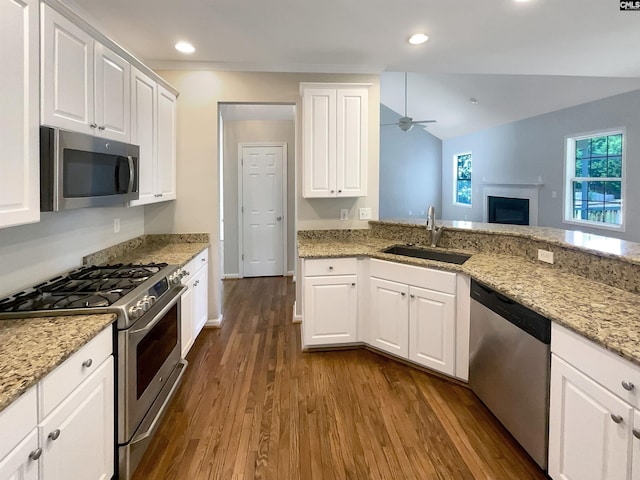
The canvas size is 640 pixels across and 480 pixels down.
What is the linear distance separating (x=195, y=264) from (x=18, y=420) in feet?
7.23

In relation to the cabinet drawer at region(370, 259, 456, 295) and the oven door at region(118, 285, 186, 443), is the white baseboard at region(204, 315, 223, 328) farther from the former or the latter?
the cabinet drawer at region(370, 259, 456, 295)

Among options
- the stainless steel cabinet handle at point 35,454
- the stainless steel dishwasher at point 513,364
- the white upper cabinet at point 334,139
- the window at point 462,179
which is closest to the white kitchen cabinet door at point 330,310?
the white upper cabinet at point 334,139

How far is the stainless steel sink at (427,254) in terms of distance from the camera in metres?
3.06

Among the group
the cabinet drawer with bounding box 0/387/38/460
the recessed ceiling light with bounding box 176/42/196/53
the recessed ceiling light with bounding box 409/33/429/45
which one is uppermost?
the recessed ceiling light with bounding box 176/42/196/53

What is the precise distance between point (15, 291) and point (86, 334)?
76cm

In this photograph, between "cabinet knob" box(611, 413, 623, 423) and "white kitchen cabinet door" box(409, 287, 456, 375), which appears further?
"white kitchen cabinet door" box(409, 287, 456, 375)

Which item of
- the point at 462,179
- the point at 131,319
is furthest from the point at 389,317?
the point at 462,179

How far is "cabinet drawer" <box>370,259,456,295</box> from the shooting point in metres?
2.71

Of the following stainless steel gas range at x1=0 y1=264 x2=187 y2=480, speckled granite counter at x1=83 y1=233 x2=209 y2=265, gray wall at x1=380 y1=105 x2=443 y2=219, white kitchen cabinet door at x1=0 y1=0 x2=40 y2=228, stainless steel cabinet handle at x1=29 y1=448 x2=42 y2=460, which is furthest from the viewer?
gray wall at x1=380 y1=105 x2=443 y2=219

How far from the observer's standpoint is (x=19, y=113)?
150 cm

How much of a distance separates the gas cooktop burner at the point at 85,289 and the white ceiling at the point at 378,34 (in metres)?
1.67

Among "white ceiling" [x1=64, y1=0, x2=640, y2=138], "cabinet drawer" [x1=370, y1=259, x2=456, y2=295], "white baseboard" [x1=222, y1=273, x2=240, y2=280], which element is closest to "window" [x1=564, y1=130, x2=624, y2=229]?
"white ceiling" [x1=64, y1=0, x2=640, y2=138]

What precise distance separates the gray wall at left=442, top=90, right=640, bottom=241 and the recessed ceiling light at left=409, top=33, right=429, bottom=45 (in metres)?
3.89

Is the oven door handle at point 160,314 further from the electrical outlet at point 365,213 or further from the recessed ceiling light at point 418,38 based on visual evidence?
the recessed ceiling light at point 418,38
